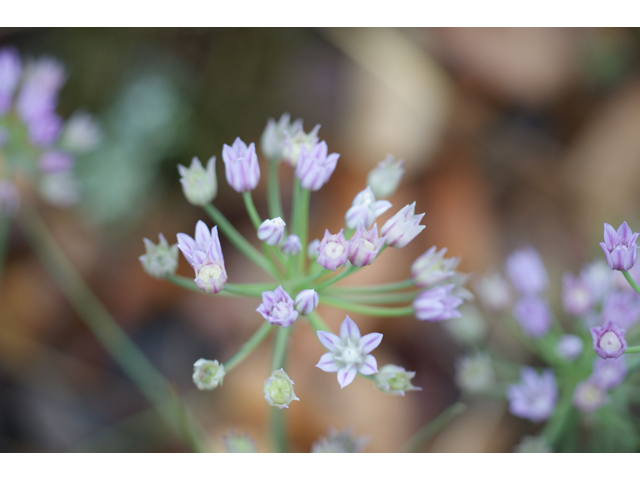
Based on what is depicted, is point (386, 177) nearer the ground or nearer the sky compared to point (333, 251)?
nearer the sky

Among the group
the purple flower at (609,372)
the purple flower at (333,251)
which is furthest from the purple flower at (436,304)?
the purple flower at (609,372)

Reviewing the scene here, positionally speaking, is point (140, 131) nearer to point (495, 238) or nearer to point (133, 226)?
point (133, 226)

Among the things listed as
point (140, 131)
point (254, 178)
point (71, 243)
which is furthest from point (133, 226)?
point (254, 178)

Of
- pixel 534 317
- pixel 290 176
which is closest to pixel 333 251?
pixel 534 317

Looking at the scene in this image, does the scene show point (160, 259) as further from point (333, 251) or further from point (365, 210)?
point (365, 210)

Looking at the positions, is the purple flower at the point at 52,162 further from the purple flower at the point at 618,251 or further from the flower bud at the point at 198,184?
the purple flower at the point at 618,251

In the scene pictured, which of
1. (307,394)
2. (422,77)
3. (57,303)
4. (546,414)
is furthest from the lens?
(422,77)

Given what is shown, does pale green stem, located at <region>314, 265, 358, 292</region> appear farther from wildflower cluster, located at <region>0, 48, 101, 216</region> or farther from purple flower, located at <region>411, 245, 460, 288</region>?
wildflower cluster, located at <region>0, 48, 101, 216</region>
